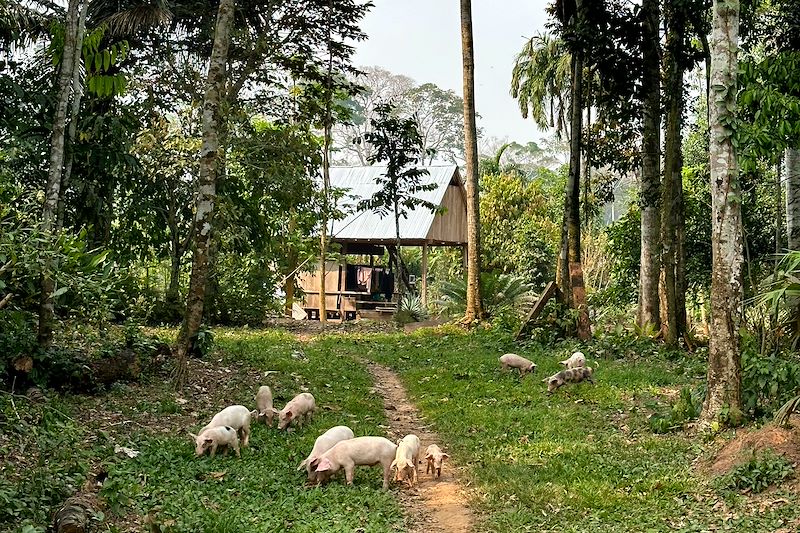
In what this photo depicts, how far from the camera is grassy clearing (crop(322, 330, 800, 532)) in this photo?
5.96 metres

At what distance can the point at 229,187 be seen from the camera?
17.1m

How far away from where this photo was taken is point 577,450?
25.6 feet

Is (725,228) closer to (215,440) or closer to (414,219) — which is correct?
(215,440)

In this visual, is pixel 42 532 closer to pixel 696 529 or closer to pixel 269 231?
pixel 696 529

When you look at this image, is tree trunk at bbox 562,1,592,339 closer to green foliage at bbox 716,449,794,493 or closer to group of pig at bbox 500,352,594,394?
group of pig at bbox 500,352,594,394

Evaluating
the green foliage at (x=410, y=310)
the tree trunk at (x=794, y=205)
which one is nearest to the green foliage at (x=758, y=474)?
the tree trunk at (x=794, y=205)

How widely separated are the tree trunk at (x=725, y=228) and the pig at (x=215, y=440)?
460cm

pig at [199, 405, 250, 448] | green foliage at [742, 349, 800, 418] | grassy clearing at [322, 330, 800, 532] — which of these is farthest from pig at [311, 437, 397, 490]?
green foliage at [742, 349, 800, 418]

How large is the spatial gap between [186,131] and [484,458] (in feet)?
43.4

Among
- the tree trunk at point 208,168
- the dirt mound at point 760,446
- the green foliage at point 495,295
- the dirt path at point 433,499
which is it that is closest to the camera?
the dirt path at point 433,499

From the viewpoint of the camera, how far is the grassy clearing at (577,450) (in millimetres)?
5961

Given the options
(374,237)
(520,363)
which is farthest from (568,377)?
(374,237)

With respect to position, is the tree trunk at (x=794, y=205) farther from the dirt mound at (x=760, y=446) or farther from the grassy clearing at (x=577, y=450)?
the dirt mound at (x=760, y=446)

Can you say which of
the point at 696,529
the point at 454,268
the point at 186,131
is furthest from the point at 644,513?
the point at 454,268
